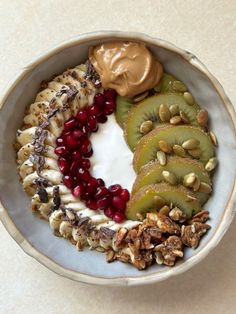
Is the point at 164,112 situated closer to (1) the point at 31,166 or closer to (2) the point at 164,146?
(2) the point at 164,146

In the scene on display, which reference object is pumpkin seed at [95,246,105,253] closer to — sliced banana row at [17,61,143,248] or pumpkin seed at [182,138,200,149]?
sliced banana row at [17,61,143,248]

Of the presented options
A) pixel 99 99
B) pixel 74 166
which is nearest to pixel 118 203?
pixel 74 166

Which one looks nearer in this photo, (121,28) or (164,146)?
(164,146)

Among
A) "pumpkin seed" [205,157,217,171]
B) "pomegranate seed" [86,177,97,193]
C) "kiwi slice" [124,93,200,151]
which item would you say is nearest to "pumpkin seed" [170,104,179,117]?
"kiwi slice" [124,93,200,151]

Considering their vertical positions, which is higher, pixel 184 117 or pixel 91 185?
pixel 184 117

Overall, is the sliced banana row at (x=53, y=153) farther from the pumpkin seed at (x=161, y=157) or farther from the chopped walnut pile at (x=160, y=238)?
the pumpkin seed at (x=161, y=157)

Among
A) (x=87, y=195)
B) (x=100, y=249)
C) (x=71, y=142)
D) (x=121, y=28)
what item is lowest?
(x=100, y=249)
